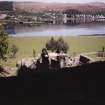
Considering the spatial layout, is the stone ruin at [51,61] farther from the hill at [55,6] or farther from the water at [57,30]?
the hill at [55,6]

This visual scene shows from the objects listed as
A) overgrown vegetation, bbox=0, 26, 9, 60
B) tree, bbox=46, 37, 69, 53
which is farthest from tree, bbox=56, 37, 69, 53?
overgrown vegetation, bbox=0, 26, 9, 60

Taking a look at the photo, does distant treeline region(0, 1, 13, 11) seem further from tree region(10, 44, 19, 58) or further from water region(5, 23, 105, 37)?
tree region(10, 44, 19, 58)

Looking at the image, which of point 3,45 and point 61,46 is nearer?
point 3,45

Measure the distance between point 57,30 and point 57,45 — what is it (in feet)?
0.62

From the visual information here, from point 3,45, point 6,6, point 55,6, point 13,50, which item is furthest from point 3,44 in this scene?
point 55,6

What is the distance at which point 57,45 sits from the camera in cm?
610

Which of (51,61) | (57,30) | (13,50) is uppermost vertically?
(57,30)

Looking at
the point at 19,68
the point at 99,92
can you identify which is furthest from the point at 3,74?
the point at 99,92

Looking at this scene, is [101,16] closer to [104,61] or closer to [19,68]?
[104,61]

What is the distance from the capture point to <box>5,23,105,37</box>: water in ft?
19.6

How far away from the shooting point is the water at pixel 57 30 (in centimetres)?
598

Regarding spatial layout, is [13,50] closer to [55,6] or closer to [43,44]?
[43,44]

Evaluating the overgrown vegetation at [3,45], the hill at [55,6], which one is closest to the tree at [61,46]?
the hill at [55,6]

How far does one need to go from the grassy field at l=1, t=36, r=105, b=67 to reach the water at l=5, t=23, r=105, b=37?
0.19 ft
